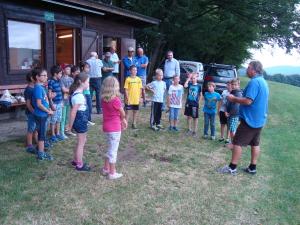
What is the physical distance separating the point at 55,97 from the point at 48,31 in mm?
4317

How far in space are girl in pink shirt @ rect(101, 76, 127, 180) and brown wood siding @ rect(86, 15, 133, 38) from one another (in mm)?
7600

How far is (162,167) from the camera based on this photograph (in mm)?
5949

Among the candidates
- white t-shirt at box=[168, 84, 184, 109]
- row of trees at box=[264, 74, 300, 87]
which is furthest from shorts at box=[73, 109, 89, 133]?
row of trees at box=[264, 74, 300, 87]

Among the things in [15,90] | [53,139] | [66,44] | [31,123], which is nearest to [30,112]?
[31,123]

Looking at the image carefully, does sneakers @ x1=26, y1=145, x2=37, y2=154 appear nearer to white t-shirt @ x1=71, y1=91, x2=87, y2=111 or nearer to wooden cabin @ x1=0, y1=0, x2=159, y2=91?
white t-shirt @ x1=71, y1=91, x2=87, y2=111

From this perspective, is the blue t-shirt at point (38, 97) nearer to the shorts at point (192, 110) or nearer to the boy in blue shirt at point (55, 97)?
the boy in blue shirt at point (55, 97)

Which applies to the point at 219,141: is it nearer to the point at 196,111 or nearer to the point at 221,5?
the point at 196,111

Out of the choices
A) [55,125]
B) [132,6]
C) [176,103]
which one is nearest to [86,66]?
[55,125]

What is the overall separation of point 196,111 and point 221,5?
48.6 ft

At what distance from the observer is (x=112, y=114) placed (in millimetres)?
5047

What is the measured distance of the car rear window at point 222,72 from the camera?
1664 centimetres

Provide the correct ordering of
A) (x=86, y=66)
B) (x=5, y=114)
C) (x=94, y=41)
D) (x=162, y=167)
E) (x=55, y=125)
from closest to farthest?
1. (x=162, y=167)
2. (x=55, y=125)
3. (x=86, y=66)
4. (x=5, y=114)
5. (x=94, y=41)

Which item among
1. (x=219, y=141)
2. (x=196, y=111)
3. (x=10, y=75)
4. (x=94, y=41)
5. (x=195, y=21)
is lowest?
(x=219, y=141)

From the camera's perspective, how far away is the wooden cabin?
893 centimetres
